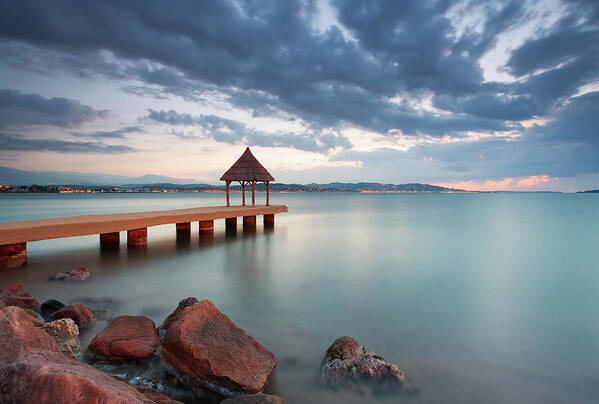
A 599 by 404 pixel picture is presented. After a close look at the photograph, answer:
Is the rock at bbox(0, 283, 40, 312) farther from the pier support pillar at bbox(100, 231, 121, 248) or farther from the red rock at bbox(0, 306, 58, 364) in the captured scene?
the pier support pillar at bbox(100, 231, 121, 248)

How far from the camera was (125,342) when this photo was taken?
3514 mm

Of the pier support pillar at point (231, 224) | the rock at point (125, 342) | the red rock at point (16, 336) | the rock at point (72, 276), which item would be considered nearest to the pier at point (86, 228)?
the rock at point (72, 276)

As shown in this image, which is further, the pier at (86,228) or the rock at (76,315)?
the pier at (86,228)

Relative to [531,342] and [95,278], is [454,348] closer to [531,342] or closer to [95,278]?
[531,342]

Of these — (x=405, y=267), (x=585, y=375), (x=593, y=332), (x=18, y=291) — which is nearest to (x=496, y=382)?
(x=585, y=375)

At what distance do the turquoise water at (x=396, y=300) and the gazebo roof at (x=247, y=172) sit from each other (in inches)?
164

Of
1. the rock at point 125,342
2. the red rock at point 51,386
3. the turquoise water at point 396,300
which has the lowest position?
the turquoise water at point 396,300

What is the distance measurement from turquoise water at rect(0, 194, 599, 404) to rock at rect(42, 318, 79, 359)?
51.5 inches

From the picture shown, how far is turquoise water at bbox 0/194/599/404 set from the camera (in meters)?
3.58

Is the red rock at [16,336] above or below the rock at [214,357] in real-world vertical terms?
above

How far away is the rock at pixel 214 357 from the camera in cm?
295

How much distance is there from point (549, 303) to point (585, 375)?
292cm

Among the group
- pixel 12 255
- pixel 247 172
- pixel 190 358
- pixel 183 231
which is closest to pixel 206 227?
pixel 183 231

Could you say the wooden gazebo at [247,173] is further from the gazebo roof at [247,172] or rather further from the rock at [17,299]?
the rock at [17,299]
